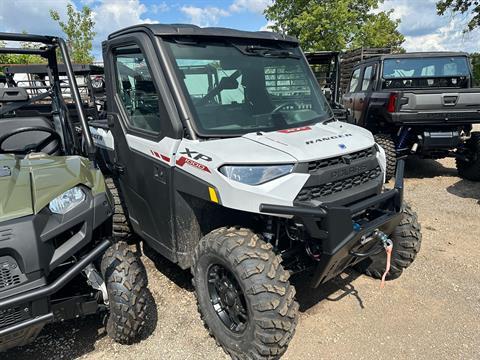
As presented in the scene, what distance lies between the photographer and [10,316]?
80.3 inches

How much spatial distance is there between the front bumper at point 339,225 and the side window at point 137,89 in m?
1.23

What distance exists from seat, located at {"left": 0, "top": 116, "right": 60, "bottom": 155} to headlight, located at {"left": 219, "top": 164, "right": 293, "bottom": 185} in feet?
6.85

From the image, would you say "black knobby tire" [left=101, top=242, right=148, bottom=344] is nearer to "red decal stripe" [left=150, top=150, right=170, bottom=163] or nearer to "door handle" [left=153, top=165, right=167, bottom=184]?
"door handle" [left=153, top=165, right=167, bottom=184]

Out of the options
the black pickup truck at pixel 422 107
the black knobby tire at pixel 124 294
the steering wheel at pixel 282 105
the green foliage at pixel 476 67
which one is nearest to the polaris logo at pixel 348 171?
the steering wheel at pixel 282 105

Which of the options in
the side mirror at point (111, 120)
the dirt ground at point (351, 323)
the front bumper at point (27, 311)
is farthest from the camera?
the side mirror at point (111, 120)

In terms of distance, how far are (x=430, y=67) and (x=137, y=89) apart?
590 centimetres

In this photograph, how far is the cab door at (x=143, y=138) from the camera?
2.81 metres

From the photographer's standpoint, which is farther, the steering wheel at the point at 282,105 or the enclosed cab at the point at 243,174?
the steering wheel at the point at 282,105

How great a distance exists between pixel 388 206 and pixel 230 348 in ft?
4.86

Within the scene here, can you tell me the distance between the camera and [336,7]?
18.4 m

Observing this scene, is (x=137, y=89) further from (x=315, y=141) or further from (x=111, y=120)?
(x=315, y=141)

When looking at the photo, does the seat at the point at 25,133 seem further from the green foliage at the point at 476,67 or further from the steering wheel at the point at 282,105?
the green foliage at the point at 476,67

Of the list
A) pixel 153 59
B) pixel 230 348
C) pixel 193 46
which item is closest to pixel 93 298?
pixel 230 348

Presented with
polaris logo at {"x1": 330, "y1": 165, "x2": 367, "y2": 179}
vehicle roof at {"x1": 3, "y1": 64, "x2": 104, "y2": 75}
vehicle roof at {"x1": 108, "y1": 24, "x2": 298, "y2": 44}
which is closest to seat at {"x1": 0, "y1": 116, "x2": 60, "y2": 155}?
vehicle roof at {"x1": 108, "y1": 24, "x2": 298, "y2": 44}
